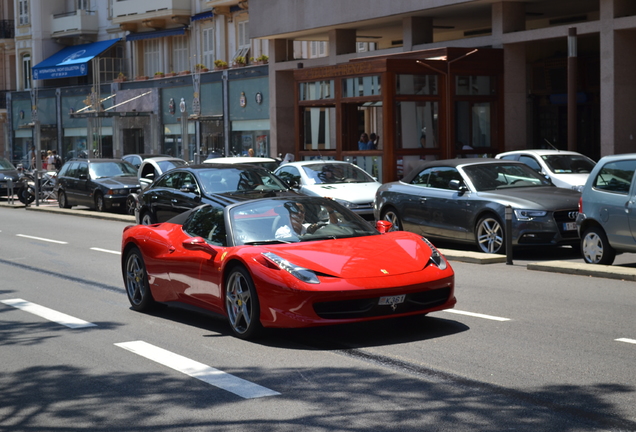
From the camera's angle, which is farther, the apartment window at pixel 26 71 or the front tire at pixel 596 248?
the apartment window at pixel 26 71

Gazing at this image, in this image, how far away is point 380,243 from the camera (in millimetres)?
8875

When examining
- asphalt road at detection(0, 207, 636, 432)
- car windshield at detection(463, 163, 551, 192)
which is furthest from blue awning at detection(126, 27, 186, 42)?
asphalt road at detection(0, 207, 636, 432)

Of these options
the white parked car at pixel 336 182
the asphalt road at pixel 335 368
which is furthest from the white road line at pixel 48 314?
the white parked car at pixel 336 182

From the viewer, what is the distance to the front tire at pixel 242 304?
833 cm

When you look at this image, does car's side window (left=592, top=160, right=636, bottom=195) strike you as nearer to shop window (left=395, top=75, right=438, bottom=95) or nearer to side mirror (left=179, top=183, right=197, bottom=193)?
side mirror (left=179, top=183, right=197, bottom=193)

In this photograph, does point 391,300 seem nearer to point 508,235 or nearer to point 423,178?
point 508,235

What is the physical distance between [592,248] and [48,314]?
23.2 feet

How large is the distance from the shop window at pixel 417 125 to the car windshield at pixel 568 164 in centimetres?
707

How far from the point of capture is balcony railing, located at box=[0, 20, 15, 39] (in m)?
63.0

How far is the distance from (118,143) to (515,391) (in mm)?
49368

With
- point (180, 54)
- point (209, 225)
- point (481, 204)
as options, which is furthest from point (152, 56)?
point (209, 225)

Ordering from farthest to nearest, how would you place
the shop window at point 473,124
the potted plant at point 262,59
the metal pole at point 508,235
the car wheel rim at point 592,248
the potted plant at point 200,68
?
1. the potted plant at point 200,68
2. the potted plant at point 262,59
3. the shop window at point 473,124
4. the metal pole at point 508,235
5. the car wheel rim at point 592,248

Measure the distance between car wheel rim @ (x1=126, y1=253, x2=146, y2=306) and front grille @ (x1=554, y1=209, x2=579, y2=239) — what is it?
6815 millimetres

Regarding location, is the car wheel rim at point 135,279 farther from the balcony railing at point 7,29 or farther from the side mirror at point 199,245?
the balcony railing at point 7,29
